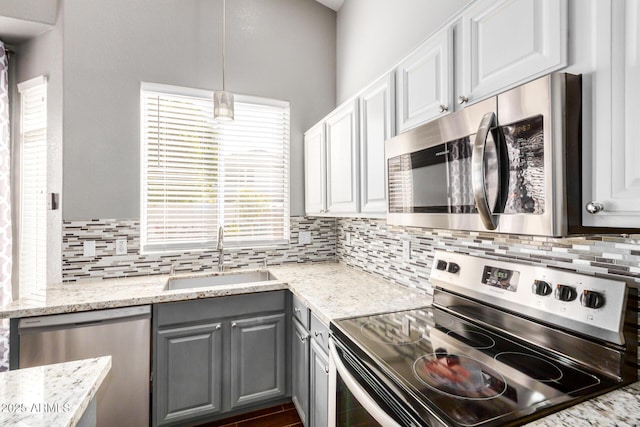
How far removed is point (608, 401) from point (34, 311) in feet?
7.63

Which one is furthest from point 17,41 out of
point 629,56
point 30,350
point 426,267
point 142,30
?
point 629,56

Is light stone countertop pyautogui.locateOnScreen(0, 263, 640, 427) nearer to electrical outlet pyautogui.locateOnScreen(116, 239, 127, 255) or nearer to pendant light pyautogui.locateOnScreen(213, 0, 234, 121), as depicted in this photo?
electrical outlet pyautogui.locateOnScreen(116, 239, 127, 255)

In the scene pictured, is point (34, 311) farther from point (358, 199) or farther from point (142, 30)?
point (142, 30)

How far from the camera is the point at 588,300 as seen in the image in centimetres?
94

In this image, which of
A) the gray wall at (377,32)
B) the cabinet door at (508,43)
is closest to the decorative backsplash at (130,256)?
the gray wall at (377,32)

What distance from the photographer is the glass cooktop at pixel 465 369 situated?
2.57 ft

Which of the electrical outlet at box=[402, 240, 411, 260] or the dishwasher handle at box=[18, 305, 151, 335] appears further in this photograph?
the electrical outlet at box=[402, 240, 411, 260]

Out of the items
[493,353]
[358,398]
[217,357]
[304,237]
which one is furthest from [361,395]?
[304,237]

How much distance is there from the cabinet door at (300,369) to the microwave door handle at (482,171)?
1245 mm

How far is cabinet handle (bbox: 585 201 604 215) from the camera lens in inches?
30.3

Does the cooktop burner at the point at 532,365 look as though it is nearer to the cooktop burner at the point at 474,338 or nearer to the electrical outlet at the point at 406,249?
the cooktop burner at the point at 474,338

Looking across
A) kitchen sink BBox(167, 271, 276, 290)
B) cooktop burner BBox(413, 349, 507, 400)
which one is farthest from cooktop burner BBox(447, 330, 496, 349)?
kitchen sink BBox(167, 271, 276, 290)

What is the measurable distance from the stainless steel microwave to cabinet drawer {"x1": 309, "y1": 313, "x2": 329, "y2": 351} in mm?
712

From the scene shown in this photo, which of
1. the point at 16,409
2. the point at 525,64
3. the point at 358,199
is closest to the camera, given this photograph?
the point at 16,409
